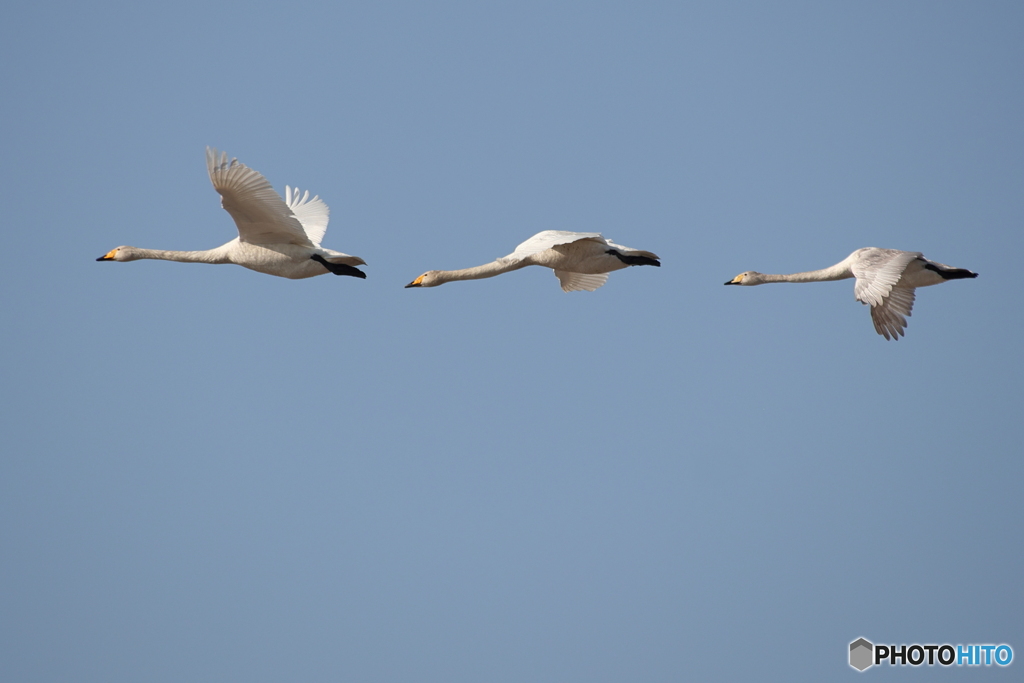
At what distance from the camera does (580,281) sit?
31.8m

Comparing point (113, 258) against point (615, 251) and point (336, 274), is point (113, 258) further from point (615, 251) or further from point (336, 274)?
point (615, 251)

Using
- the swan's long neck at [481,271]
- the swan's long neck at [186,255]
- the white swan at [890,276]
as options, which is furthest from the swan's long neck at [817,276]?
the swan's long neck at [186,255]

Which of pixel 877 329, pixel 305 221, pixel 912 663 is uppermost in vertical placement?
pixel 305 221

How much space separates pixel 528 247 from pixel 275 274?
15.7 feet

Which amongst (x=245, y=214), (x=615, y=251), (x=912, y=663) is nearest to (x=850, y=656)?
(x=912, y=663)

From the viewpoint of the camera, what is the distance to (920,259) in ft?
95.8

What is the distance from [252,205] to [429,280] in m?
4.49

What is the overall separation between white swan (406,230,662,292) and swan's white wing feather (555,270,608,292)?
250 centimetres

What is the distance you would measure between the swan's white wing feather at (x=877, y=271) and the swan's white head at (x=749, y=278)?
2884 mm

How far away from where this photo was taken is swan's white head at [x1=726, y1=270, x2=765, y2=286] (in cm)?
3183

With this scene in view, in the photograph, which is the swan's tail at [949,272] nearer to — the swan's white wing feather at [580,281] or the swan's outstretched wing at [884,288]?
the swan's outstretched wing at [884,288]

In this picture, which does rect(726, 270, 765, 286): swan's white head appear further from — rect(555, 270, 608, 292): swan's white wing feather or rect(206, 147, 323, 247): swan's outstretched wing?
rect(206, 147, 323, 247): swan's outstretched wing

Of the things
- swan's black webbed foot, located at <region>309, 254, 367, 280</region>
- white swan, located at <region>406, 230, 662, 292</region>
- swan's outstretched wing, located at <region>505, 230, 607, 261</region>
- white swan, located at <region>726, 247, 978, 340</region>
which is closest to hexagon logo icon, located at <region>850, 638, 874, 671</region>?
white swan, located at <region>726, 247, 978, 340</region>

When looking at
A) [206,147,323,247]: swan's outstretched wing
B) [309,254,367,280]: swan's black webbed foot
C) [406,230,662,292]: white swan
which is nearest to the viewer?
[206,147,323,247]: swan's outstretched wing
